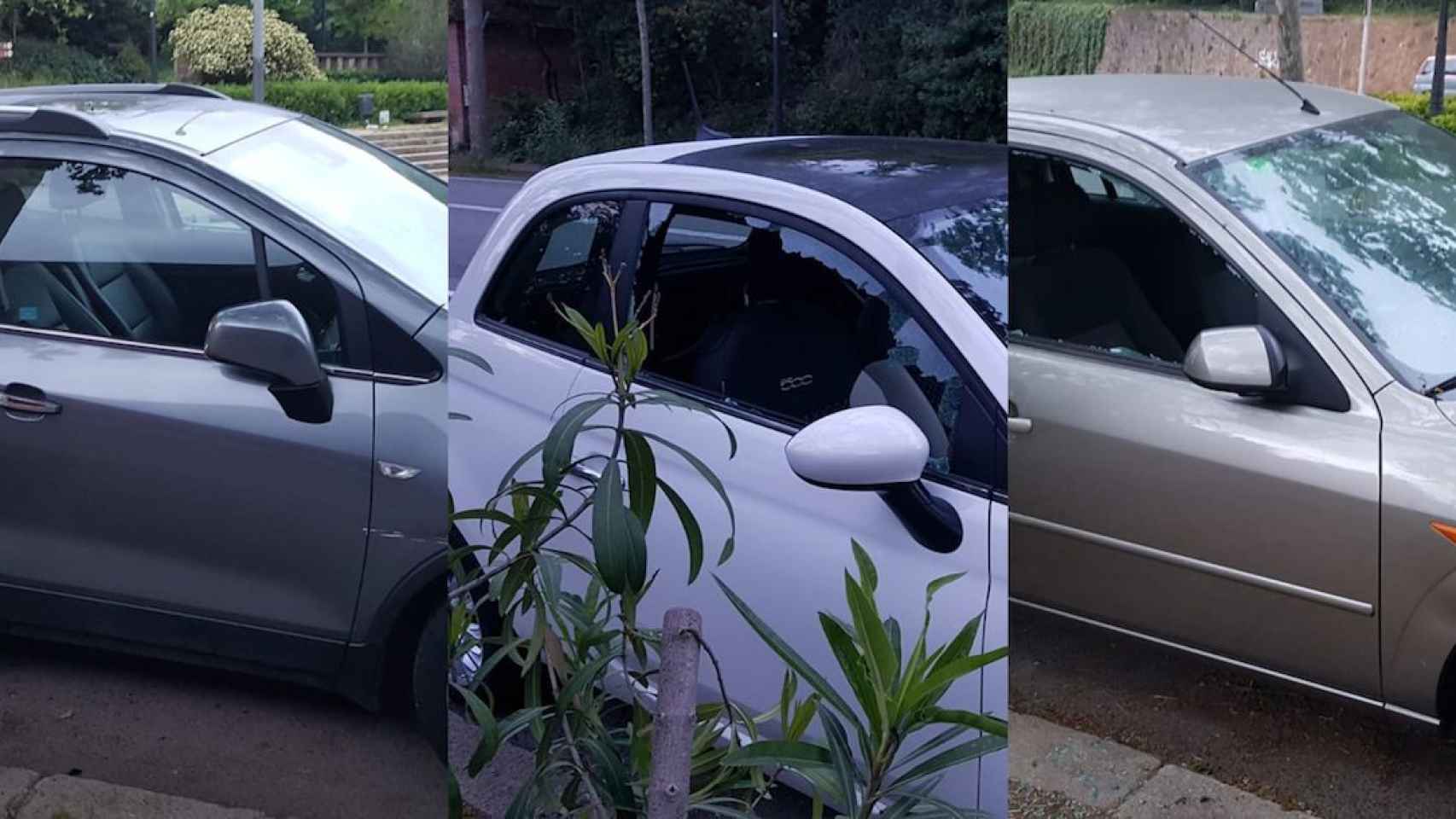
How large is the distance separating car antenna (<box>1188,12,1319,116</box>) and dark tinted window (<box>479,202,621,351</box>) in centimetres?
90

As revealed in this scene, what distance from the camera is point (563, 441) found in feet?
6.86

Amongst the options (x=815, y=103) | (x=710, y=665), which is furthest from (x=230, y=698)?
(x=815, y=103)

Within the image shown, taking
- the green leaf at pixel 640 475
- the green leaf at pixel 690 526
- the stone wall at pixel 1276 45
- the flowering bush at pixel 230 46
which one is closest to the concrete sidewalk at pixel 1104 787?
the green leaf at pixel 690 526

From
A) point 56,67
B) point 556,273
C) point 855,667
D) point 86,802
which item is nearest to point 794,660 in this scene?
point 855,667

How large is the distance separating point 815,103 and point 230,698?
1.36 meters

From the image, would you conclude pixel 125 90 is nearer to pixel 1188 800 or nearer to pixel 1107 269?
pixel 1107 269

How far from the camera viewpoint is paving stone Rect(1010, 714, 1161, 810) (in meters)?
2.30

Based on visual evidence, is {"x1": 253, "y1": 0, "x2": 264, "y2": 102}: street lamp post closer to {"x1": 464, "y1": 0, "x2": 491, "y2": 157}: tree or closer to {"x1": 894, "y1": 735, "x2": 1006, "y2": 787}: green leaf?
{"x1": 464, "y1": 0, "x2": 491, "y2": 157}: tree

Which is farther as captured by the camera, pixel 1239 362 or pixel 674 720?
pixel 1239 362

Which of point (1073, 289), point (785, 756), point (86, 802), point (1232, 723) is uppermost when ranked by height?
point (1073, 289)

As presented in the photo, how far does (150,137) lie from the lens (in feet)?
7.79

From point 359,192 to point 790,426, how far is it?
0.80 metres

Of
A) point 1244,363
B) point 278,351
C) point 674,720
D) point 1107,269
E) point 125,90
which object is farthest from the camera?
point 125,90

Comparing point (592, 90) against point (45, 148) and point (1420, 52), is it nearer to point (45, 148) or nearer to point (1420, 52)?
point (45, 148)
